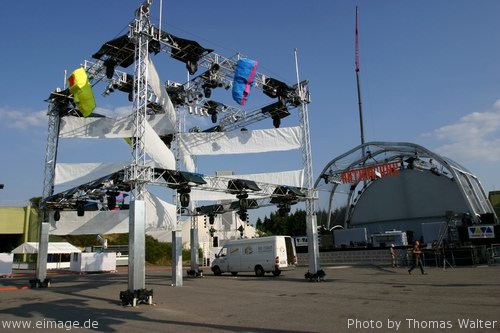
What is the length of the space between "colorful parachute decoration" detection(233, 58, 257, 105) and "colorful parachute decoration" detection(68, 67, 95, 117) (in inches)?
252

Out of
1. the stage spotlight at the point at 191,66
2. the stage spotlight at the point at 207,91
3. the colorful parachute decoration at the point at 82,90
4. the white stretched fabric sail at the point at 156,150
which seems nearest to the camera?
the white stretched fabric sail at the point at 156,150

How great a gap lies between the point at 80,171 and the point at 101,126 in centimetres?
248

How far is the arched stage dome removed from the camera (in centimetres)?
4225

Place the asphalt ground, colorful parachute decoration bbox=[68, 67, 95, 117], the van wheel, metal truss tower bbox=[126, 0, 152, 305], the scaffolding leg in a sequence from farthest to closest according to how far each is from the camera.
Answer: the van wheel
the scaffolding leg
colorful parachute decoration bbox=[68, 67, 95, 117]
metal truss tower bbox=[126, 0, 152, 305]
the asphalt ground

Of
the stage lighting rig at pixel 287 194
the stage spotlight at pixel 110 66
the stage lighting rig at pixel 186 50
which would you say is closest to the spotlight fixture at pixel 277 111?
the stage lighting rig at pixel 287 194

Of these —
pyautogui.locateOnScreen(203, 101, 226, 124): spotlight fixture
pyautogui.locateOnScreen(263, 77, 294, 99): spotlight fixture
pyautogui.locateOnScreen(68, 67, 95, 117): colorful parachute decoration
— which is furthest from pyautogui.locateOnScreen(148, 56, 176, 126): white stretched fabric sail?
pyautogui.locateOnScreen(263, 77, 294, 99): spotlight fixture

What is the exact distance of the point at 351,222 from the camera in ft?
173

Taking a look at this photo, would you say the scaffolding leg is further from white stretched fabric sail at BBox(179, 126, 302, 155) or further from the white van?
the white van

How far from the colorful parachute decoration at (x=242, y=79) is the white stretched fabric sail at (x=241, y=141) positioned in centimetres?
380

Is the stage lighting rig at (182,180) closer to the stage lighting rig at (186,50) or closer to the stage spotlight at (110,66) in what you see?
the stage lighting rig at (186,50)

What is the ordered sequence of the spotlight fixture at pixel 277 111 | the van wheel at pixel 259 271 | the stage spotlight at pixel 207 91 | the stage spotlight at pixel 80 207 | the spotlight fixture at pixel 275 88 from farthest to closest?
the van wheel at pixel 259 271
the spotlight fixture at pixel 277 111
the spotlight fixture at pixel 275 88
the stage spotlight at pixel 80 207
the stage spotlight at pixel 207 91

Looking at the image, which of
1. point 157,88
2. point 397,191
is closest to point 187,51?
point 157,88

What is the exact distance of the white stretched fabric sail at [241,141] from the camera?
71.2 feet

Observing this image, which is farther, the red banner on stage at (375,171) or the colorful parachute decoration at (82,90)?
the red banner on stage at (375,171)
